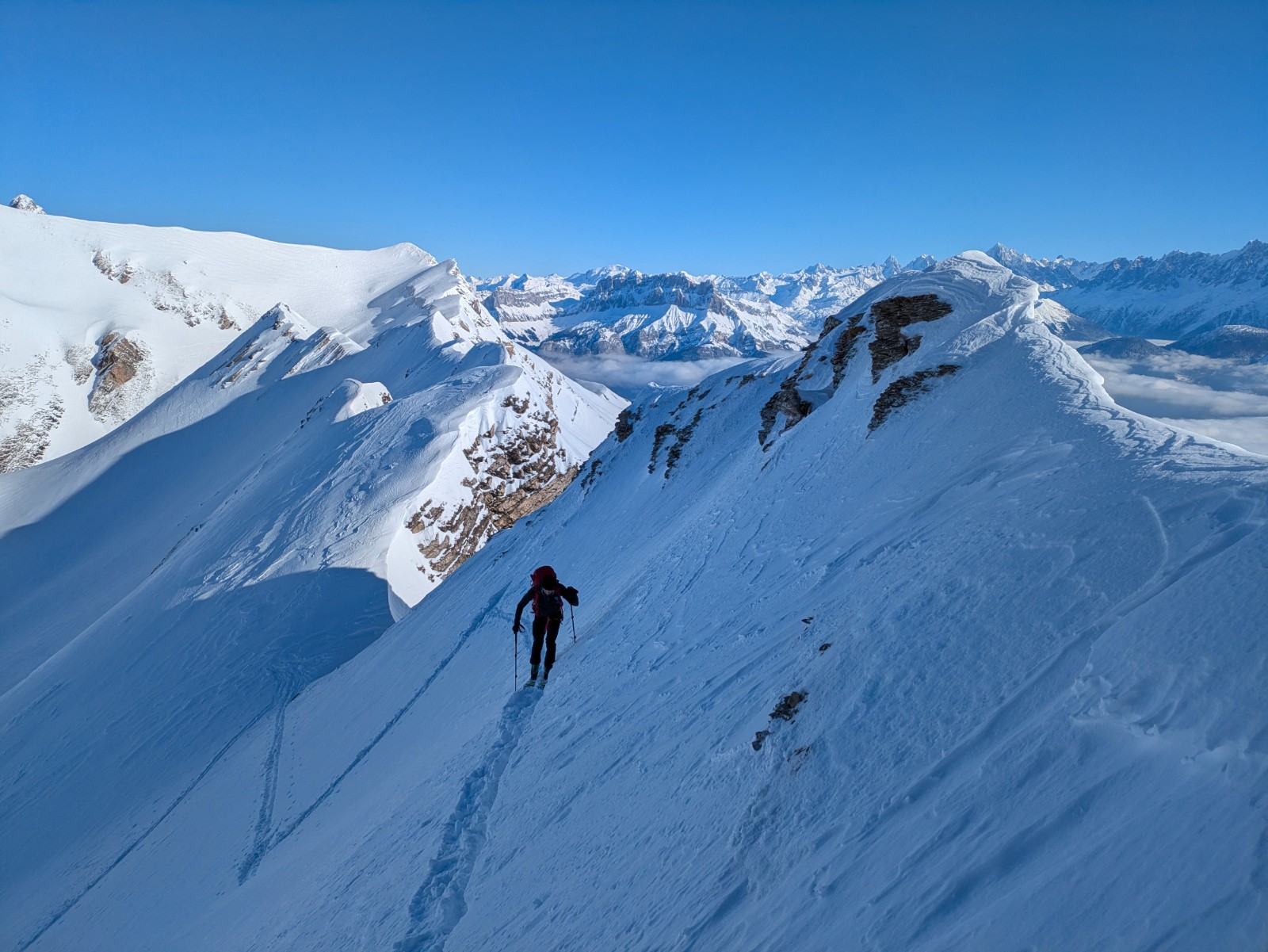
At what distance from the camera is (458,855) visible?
7273 millimetres

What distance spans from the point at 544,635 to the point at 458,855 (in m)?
4.08

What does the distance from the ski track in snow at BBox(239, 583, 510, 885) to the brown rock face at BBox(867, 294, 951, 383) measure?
12.7 metres

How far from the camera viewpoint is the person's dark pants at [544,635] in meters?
10.8

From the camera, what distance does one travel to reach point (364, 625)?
26.9 m

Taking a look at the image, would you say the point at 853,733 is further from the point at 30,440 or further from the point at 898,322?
the point at 30,440

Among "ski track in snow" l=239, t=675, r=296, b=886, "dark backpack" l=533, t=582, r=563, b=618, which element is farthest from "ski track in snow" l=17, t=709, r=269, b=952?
"dark backpack" l=533, t=582, r=563, b=618

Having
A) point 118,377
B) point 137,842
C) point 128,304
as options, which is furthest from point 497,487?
point 128,304

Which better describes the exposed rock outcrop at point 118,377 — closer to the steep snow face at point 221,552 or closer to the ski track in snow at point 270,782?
the steep snow face at point 221,552

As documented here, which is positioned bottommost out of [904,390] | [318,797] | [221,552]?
[318,797]

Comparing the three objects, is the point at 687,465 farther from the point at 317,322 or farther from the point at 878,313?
the point at 317,322

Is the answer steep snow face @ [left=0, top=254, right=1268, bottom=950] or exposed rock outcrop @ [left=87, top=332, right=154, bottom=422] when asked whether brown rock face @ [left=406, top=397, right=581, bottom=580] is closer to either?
steep snow face @ [left=0, top=254, right=1268, bottom=950]

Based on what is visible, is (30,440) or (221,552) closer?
(221,552)

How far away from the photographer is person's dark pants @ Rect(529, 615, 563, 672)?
10.8 m

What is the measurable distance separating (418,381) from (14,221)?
121240 millimetres
